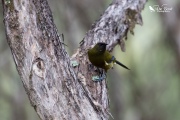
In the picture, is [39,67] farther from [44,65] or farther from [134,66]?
[134,66]

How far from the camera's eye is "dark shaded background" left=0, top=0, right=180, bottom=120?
619cm

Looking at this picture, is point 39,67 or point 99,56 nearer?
point 39,67

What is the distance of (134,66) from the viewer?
7004 millimetres

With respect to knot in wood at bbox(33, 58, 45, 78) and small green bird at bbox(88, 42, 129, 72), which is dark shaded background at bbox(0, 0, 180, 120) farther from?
knot in wood at bbox(33, 58, 45, 78)

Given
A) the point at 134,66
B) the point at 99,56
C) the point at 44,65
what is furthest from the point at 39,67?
the point at 134,66

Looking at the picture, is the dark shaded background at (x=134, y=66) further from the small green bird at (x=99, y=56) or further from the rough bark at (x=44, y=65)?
the rough bark at (x=44, y=65)

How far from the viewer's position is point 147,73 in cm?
786

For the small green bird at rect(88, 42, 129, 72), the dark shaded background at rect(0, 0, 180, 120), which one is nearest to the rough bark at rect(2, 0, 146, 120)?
the small green bird at rect(88, 42, 129, 72)

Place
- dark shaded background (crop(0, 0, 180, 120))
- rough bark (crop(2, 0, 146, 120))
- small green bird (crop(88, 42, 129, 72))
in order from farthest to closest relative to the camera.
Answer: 1. dark shaded background (crop(0, 0, 180, 120))
2. small green bird (crop(88, 42, 129, 72))
3. rough bark (crop(2, 0, 146, 120))

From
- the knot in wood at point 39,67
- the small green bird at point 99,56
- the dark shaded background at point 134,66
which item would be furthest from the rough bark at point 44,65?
the dark shaded background at point 134,66

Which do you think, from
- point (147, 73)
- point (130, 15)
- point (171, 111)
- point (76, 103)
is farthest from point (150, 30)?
point (76, 103)

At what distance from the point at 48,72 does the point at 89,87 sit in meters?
0.64

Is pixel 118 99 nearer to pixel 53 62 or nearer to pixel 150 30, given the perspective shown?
pixel 150 30

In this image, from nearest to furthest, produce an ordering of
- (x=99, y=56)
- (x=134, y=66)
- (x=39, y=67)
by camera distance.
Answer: (x=39, y=67)
(x=99, y=56)
(x=134, y=66)
